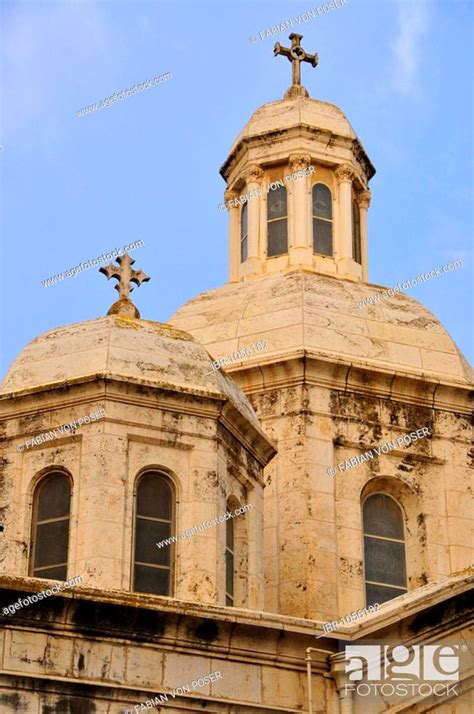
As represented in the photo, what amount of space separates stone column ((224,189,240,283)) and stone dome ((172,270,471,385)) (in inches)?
89.6

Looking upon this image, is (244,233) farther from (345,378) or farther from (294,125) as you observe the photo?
(345,378)

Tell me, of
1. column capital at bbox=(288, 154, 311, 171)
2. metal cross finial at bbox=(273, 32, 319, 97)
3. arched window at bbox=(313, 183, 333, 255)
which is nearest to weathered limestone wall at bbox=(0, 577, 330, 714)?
arched window at bbox=(313, 183, 333, 255)

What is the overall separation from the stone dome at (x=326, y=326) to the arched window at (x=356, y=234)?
2385 millimetres

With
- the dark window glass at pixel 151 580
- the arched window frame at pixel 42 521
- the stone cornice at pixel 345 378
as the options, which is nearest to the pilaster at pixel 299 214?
the stone cornice at pixel 345 378

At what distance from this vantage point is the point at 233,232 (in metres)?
38.3

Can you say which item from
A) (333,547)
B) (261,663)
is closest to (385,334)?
(333,547)

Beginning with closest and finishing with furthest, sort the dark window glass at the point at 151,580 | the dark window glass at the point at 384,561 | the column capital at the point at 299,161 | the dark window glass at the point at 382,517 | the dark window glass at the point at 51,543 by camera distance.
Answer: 1. the dark window glass at the point at 151,580
2. the dark window glass at the point at 51,543
3. the dark window glass at the point at 384,561
4. the dark window glass at the point at 382,517
5. the column capital at the point at 299,161

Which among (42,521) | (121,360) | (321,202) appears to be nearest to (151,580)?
(42,521)

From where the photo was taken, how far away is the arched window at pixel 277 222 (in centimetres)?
3712

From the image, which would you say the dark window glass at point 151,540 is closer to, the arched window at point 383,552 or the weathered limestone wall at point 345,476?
the weathered limestone wall at point 345,476

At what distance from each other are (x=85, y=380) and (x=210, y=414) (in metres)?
1.91

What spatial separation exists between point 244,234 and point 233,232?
320mm

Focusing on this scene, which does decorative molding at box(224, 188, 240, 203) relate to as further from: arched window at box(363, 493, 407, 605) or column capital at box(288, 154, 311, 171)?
arched window at box(363, 493, 407, 605)

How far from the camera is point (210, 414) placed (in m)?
27.3
